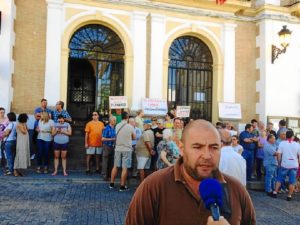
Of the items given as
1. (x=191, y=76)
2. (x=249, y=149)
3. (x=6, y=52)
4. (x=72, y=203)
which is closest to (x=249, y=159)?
(x=249, y=149)

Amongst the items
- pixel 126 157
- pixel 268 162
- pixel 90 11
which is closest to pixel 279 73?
pixel 268 162

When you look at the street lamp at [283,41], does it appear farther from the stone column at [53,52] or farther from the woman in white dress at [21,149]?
the woman in white dress at [21,149]

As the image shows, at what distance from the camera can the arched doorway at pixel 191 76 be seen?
15258mm

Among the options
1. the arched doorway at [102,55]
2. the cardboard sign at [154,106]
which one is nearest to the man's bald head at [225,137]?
the cardboard sign at [154,106]

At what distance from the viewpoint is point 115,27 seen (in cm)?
1407

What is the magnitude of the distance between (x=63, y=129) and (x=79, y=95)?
5.91 meters

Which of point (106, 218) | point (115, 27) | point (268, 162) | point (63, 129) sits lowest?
point (106, 218)

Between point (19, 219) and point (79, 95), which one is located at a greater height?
point (79, 95)

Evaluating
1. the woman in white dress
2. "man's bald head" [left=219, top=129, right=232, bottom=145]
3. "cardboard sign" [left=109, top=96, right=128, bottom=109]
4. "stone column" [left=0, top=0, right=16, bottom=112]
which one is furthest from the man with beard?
"stone column" [left=0, top=0, right=16, bottom=112]

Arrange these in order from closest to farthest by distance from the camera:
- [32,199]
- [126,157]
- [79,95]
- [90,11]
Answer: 1. [32,199]
2. [126,157]
3. [90,11]
4. [79,95]

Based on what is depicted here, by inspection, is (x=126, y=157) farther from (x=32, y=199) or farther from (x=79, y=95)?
(x=79, y=95)

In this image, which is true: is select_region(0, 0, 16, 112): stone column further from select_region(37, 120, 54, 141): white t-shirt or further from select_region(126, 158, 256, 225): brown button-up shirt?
select_region(126, 158, 256, 225): brown button-up shirt

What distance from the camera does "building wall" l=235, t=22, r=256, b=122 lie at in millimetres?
15798

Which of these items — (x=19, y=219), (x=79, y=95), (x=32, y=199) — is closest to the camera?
(x=19, y=219)
